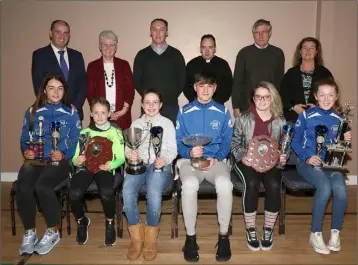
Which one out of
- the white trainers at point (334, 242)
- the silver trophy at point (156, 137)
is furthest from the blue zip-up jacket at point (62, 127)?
the white trainers at point (334, 242)

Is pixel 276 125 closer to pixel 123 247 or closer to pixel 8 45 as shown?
pixel 123 247

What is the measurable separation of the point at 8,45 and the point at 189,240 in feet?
12.1

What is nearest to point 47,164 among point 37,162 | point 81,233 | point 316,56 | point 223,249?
point 37,162

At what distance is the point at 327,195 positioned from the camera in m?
3.45

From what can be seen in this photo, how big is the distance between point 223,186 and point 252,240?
59 cm

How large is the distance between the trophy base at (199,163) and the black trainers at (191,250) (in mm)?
601

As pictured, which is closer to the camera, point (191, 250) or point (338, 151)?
point (191, 250)

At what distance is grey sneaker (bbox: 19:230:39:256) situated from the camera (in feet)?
11.1

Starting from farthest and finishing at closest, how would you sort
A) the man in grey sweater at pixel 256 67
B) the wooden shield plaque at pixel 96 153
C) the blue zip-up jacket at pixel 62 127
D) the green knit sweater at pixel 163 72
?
1. the man in grey sweater at pixel 256 67
2. the green knit sweater at pixel 163 72
3. the blue zip-up jacket at pixel 62 127
4. the wooden shield plaque at pixel 96 153

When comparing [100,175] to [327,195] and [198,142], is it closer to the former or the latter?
[198,142]

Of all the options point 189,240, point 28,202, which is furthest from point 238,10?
point 28,202

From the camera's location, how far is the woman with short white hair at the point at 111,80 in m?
4.36

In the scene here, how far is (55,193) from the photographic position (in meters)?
3.56

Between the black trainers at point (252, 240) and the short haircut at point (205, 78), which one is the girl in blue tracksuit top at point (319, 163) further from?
the short haircut at point (205, 78)
